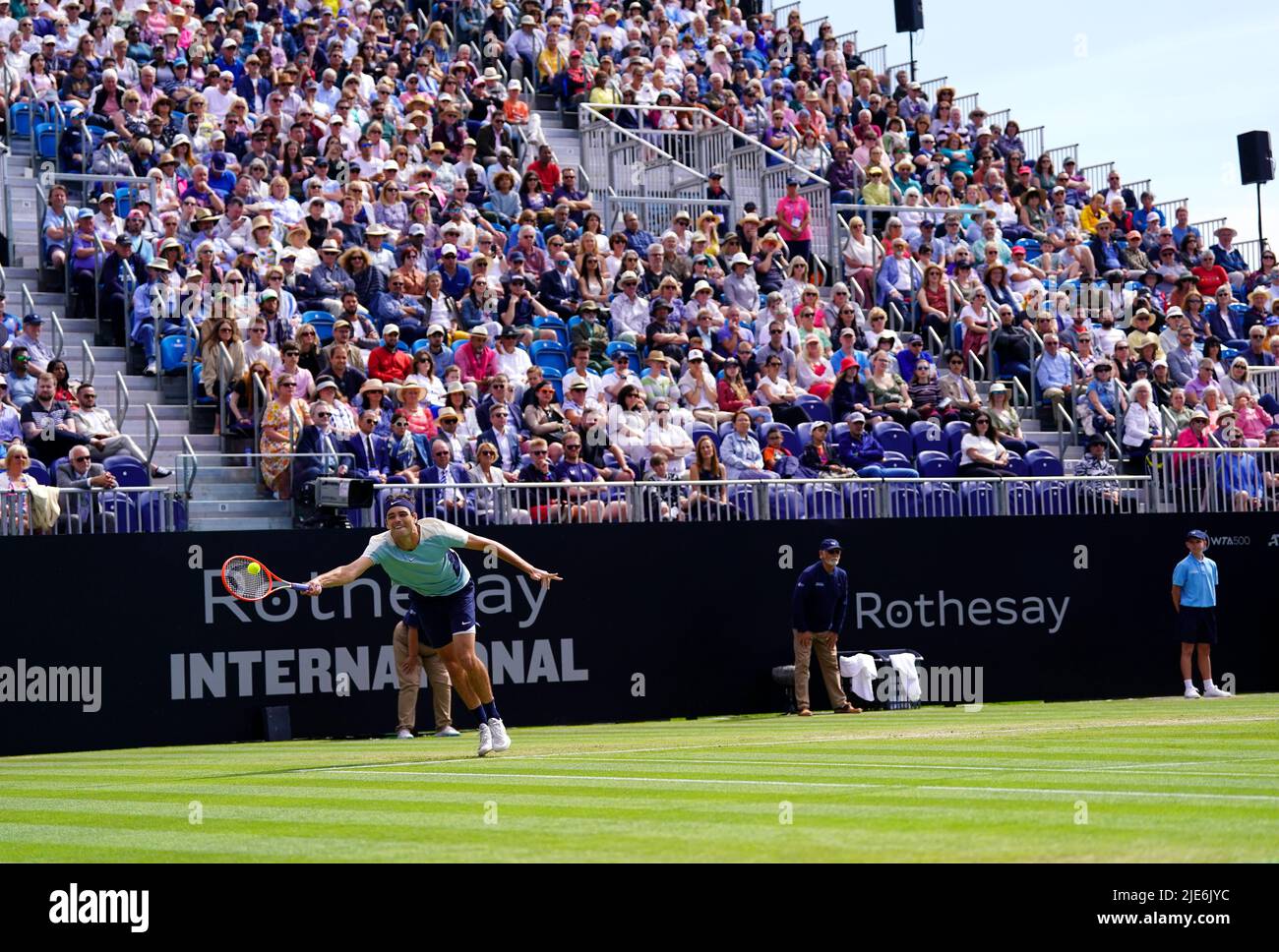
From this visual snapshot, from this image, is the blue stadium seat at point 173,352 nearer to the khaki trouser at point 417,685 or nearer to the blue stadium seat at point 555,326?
the khaki trouser at point 417,685

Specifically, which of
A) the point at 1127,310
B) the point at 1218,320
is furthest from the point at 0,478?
the point at 1218,320

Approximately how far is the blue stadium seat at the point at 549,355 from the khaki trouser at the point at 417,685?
17.8 ft

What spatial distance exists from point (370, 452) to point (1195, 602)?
Answer: 33.5ft

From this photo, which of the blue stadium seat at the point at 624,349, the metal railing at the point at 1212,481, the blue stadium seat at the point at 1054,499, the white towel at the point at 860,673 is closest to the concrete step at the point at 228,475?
the blue stadium seat at the point at 624,349

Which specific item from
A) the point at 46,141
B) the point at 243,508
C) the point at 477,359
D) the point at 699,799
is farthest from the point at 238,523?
the point at 699,799

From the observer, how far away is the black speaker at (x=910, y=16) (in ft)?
141

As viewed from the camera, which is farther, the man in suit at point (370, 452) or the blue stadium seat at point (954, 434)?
the blue stadium seat at point (954, 434)

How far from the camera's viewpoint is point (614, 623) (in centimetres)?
2342

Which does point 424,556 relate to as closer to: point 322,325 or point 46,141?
point 322,325

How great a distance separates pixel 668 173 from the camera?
3178 centimetres

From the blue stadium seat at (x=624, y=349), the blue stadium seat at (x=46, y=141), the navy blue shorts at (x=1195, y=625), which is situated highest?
the blue stadium seat at (x=46, y=141)

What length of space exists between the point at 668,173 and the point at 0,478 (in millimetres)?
14031
